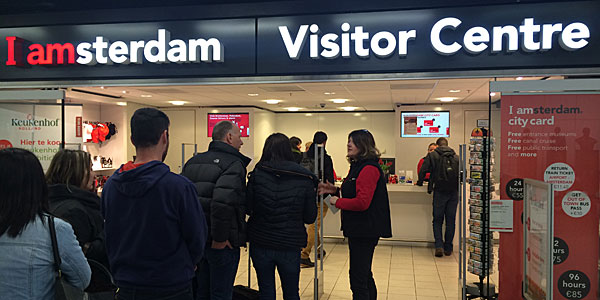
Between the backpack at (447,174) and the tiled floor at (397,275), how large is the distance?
3.11 feet

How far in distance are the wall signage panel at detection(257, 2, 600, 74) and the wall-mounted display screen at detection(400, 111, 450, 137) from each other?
572 cm

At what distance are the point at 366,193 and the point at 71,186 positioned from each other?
191cm

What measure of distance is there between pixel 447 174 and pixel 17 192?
223 inches

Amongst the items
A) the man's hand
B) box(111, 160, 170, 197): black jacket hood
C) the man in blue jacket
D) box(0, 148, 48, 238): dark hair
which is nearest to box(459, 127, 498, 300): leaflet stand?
the man's hand

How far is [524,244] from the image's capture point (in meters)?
3.43

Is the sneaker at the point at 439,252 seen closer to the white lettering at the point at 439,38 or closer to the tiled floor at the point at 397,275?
the tiled floor at the point at 397,275

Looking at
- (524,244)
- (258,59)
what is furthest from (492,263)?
(258,59)

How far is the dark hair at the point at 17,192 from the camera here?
1804 mm

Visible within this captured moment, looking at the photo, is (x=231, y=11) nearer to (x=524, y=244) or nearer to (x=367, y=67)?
(x=367, y=67)

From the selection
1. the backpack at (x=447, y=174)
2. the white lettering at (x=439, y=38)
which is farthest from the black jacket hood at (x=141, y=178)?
the backpack at (x=447, y=174)

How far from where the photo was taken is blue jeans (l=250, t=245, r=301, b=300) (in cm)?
319

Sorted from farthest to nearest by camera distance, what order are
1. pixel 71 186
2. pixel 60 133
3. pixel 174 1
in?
pixel 174 1 → pixel 60 133 → pixel 71 186

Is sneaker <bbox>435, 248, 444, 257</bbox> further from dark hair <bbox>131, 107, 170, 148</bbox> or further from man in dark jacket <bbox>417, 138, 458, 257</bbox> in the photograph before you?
dark hair <bbox>131, 107, 170, 148</bbox>

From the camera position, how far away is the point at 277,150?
3.24 metres
